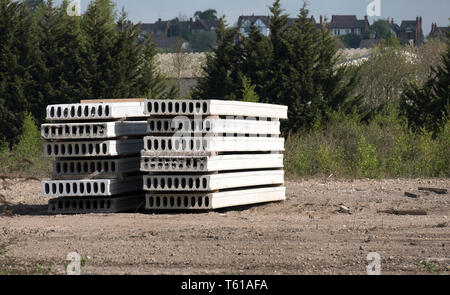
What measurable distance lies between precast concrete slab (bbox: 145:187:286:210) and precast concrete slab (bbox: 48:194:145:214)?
1.44 feet

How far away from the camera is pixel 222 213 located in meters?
11.1

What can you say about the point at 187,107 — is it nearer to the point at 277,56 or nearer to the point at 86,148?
the point at 86,148

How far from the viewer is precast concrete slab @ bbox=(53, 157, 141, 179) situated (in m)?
10.8

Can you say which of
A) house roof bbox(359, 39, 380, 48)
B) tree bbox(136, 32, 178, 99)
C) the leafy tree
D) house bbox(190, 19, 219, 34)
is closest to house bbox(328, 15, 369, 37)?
the leafy tree

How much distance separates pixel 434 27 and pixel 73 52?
9204 centimetres

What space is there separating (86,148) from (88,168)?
Answer: 1.03 feet

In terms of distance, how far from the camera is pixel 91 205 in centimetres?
1101

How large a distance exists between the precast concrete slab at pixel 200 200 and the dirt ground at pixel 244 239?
0.55 ft

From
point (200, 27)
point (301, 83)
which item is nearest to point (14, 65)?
point (301, 83)

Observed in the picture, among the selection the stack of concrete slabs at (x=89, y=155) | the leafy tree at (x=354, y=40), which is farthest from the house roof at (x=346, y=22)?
the stack of concrete slabs at (x=89, y=155)

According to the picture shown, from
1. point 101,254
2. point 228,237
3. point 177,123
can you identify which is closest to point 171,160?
point 177,123

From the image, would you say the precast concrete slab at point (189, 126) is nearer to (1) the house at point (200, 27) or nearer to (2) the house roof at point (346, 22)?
(2) the house roof at point (346, 22)

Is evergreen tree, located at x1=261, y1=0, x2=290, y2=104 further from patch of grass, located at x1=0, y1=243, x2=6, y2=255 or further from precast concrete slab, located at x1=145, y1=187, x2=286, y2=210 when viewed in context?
patch of grass, located at x1=0, y1=243, x2=6, y2=255
